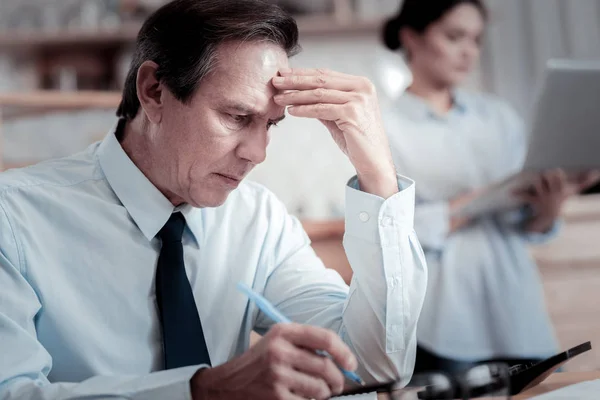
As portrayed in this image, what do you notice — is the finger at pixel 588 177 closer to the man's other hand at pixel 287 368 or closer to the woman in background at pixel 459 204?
the woman in background at pixel 459 204

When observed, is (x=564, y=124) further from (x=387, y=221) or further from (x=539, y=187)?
(x=387, y=221)

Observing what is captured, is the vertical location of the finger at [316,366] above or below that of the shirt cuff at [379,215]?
below

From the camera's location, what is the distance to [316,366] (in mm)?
728

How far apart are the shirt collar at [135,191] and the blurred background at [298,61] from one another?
173 centimetres

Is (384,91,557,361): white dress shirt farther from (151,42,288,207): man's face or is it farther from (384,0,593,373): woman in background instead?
(151,42,288,207): man's face

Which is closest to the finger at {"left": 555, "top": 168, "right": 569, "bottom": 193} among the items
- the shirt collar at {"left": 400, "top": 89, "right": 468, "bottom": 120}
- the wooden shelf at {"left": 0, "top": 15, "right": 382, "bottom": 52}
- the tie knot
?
the shirt collar at {"left": 400, "top": 89, "right": 468, "bottom": 120}

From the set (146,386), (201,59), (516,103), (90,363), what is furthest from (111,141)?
(516,103)

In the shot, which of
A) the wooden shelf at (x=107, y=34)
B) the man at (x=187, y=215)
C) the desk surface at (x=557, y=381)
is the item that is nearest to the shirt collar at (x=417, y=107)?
the man at (x=187, y=215)

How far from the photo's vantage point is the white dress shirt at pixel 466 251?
1.84m

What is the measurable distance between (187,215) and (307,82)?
0.29 m

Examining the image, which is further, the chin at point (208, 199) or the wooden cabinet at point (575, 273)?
the wooden cabinet at point (575, 273)

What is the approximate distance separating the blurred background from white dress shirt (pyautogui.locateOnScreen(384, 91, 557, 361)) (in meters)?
0.98

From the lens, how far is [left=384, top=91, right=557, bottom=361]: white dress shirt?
1.84 m

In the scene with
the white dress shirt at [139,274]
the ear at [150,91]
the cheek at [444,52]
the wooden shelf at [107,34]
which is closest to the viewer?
the white dress shirt at [139,274]
